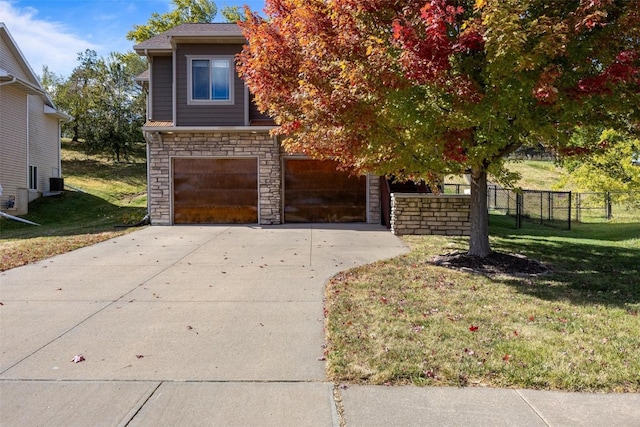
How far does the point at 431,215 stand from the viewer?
12.7 m

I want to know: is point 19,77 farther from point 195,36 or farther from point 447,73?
point 447,73

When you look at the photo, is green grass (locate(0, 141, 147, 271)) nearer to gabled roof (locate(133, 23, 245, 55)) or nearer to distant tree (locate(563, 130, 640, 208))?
gabled roof (locate(133, 23, 245, 55))

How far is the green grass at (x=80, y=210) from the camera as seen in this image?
1090cm

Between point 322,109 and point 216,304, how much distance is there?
11.6 feet

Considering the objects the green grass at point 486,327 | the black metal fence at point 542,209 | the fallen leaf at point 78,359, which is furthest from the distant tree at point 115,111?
the fallen leaf at point 78,359

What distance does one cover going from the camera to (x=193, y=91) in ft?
48.5

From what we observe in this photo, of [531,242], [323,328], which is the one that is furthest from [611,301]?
[531,242]

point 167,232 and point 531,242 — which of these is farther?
point 167,232

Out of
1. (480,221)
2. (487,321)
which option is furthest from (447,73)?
(487,321)

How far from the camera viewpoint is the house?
61.0 ft

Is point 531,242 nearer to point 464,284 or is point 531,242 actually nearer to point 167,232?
point 464,284

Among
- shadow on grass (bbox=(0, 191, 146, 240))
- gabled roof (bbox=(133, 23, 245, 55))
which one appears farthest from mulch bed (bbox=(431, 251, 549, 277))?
shadow on grass (bbox=(0, 191, 146, 240))

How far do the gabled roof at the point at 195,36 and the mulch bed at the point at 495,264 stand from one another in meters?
9.74

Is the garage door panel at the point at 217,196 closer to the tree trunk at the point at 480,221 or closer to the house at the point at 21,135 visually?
the tree trunk at the point at 480,221
